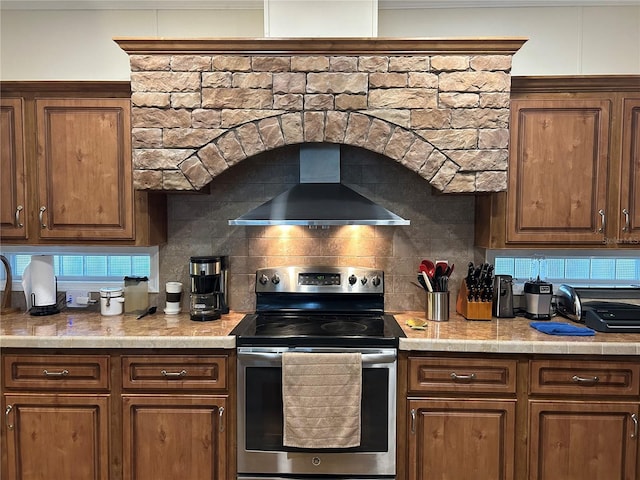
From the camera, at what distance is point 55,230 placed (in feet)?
8.81

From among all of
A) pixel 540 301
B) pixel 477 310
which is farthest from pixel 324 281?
pixel 540 301

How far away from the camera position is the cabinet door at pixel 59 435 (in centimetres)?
236

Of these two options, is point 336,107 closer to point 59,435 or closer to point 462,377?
point 462,377

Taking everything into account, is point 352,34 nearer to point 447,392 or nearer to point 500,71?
point 500,71

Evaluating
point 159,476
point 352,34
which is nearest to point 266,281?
point 159,476

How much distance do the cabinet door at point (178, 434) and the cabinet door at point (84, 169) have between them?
0.99m

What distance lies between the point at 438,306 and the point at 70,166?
2.31 m

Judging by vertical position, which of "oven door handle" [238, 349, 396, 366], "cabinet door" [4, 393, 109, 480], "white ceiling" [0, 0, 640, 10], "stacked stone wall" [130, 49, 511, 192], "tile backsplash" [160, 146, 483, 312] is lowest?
"cabinet door" [4, 393, 109, 480]

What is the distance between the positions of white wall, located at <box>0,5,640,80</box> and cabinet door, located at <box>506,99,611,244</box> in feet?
1.63

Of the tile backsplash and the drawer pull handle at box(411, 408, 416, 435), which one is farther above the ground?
the tile backsplash

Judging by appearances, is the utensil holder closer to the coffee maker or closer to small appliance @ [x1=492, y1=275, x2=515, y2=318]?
small appliance @ [x1=492, y1=275, x2=515, y2=318]

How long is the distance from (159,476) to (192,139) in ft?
5.88

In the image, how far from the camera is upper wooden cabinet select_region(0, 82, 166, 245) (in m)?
2.62

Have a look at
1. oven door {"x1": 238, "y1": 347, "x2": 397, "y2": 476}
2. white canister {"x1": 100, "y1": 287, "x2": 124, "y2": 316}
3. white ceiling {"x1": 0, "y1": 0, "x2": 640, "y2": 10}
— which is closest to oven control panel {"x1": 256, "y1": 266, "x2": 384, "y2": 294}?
oven door {"x1": 238, "y1": 347, "x2": 397, "y2": 476}
